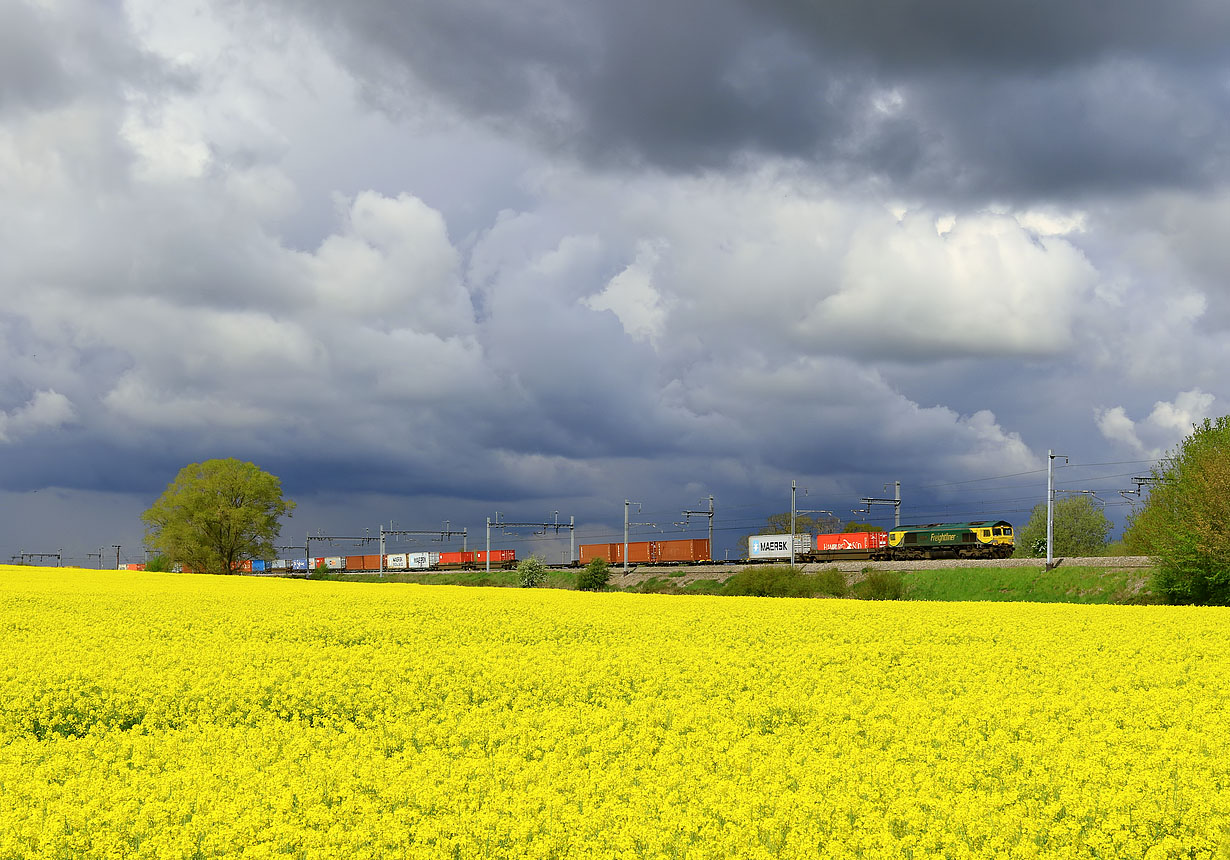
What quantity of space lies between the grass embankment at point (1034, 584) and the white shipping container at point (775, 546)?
91.8ft

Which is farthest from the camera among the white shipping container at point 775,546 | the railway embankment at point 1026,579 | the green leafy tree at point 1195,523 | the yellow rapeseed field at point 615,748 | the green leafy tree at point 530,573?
the white shipping container at point 775,546

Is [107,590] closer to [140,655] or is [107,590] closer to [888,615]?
[140,655]

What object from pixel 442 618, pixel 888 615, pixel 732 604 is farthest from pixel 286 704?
pixel 732 604

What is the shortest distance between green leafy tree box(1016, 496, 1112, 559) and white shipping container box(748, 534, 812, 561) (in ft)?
115

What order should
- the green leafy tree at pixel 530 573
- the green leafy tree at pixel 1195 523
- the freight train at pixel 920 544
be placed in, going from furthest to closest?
1. the freight train at pixel 920 544
2. the green leafy tree at pixel 530 573
3. the green leafy tree at pixel 1195 523

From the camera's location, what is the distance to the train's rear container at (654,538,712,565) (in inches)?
3861

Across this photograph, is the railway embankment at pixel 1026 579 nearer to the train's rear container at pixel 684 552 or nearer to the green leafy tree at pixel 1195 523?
the green leafy tree at pixel 1195 523

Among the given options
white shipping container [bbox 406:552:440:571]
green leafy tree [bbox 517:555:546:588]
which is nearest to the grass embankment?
green leafy tree [bbox 517:555:546:588]

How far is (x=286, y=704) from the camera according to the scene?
1168 centimetres

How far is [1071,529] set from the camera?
114000 millimetres

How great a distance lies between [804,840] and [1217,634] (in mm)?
18468

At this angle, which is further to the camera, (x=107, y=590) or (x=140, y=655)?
(x=107, y=590)

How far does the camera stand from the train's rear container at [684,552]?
322 feet

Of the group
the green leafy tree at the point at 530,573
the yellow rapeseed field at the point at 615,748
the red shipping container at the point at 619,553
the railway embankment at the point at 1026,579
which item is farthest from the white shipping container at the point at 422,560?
the yellow rapeseed field at the point at 615,748
